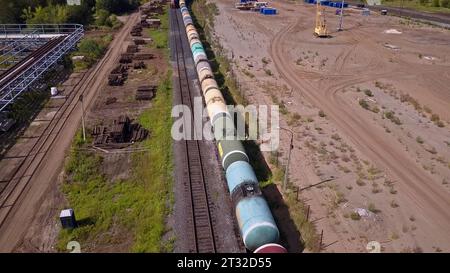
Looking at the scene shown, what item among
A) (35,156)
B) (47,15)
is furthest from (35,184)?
(47,15)

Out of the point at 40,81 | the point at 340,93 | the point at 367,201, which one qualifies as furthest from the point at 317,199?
the point at 40,81

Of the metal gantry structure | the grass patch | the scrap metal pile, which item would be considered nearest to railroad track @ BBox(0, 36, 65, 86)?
the metal gantry structure

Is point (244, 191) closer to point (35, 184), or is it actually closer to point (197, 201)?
point (197, 201)

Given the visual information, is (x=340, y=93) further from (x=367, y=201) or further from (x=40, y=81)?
(x=40, y=81)

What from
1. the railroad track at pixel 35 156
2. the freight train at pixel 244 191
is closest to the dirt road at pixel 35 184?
the railroad track at pixel 35 156

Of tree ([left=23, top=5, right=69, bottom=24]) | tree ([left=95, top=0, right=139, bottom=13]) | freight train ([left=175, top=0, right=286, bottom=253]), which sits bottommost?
freight train ([left=175, top=0, right=286, bottom=253])

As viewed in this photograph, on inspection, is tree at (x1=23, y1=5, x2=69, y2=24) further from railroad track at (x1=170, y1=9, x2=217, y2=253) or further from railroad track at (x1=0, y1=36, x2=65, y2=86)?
railroad track at (x1=170, y1=9, x2=217, y2=253)
